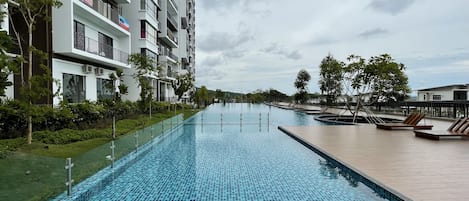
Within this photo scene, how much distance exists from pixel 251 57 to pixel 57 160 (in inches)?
1363

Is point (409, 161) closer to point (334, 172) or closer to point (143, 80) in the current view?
point (334, 172)

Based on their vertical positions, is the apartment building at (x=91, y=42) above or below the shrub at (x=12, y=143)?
above

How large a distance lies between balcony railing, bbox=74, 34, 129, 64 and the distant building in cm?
3072

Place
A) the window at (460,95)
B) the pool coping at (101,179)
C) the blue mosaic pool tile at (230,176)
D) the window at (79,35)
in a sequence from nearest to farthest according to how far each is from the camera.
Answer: the pool coping at (101,179)
the blue mosaic pool tile at (230,176)
the window at (79,35)
the window at (460,95)

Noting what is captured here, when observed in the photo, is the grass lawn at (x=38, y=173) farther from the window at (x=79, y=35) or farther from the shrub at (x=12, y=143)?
the window at (x=79, y=35)

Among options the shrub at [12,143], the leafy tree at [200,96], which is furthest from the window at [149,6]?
the shrub at [12,143]

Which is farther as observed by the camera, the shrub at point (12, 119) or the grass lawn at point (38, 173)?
the shrub at point (12, 119)

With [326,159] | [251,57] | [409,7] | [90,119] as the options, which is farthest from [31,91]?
[251,57]

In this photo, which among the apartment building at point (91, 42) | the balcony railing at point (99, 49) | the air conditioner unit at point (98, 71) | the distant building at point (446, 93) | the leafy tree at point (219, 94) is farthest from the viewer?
the leafy tree at point (219, 94)

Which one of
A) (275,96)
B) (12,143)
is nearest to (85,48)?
(12,143)

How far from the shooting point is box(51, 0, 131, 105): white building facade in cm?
1423

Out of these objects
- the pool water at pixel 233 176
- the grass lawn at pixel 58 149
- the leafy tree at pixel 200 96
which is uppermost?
the leafy tree at pixel 200 96

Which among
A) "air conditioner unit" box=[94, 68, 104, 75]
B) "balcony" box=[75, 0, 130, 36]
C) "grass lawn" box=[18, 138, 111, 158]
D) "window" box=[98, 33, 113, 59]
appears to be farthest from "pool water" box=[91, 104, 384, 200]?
"window" box=[98, 33, 113, 59]

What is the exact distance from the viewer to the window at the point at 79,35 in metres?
15.2
